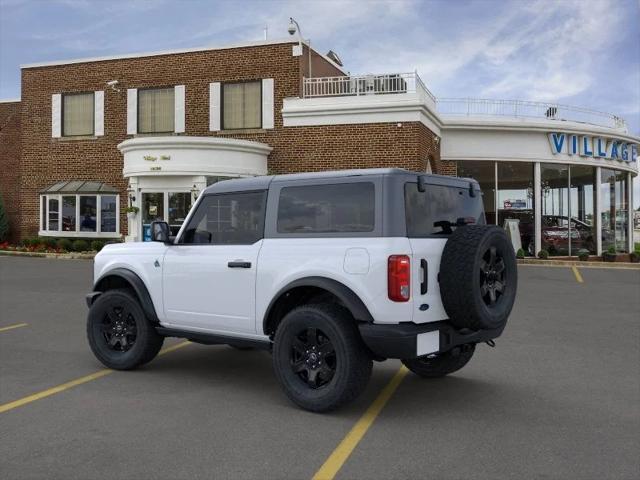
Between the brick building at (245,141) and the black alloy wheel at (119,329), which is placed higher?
the brick building at (245,141)

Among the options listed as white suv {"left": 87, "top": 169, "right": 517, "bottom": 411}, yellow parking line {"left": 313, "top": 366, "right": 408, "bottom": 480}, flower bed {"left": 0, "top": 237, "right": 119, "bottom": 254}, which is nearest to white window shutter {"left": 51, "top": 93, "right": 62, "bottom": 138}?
flower bed {"left": 0, "top": 237, "right": 119, "bottom": 254}

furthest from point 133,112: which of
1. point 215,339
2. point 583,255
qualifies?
point 215,339

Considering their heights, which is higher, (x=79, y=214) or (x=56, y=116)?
(x=56, y=116)

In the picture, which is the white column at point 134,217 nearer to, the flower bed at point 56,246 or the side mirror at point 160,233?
the flower bed at point 56,246

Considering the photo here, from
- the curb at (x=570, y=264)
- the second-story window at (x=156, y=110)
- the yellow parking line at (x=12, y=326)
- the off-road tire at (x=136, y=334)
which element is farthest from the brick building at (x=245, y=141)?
the off-road tire at (x=136, y=334)

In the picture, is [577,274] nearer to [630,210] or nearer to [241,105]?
[630,210]

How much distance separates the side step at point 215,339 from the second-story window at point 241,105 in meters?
17.6

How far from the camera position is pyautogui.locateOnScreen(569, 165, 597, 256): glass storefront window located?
81.6 ft

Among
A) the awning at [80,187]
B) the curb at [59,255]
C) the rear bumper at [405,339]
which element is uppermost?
the awning at [80,187]

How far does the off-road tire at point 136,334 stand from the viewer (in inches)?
250

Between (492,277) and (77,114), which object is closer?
(492,277)

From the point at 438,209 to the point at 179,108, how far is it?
2034 centimetres

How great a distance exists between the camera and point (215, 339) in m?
5.85

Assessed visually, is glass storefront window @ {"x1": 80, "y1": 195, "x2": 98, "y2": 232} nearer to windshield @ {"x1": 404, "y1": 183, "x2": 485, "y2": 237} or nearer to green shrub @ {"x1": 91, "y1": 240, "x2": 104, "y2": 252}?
green shrub @ {"x1": 91, "y1": 240, "x2": 104, "y2": 252}
